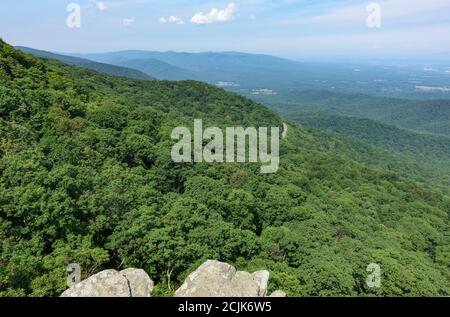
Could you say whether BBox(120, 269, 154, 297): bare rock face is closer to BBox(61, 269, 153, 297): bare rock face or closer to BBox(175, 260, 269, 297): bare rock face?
BBox(61, 269, 153, 297): bare rock face

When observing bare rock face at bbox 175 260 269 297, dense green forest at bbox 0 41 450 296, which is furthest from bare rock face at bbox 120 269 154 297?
dense green forest at bbox 0 41 450 296

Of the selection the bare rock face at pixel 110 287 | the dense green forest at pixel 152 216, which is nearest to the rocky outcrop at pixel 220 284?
the bare rock face at pixel 110 287

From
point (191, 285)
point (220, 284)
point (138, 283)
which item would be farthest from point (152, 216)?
point (220, 284)

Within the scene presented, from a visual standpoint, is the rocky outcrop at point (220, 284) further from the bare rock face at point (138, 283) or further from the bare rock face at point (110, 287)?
the bare rock face at point (110, 287)

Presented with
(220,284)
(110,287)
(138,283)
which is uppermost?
(110,287)

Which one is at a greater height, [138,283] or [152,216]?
[152,216]

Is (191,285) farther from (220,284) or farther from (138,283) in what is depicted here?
(138,283)
